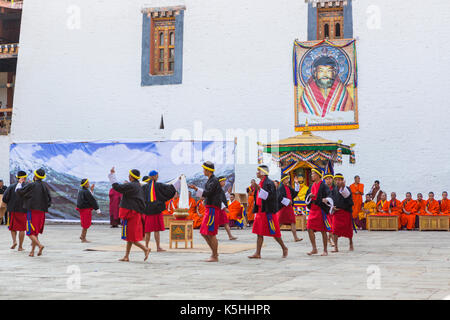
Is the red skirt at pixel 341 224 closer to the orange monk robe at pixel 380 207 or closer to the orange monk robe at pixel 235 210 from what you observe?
the orange monk robe at pixel 235 210

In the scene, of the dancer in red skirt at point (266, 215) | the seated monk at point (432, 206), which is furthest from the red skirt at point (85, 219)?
→ the seated monk at point (432, 206)

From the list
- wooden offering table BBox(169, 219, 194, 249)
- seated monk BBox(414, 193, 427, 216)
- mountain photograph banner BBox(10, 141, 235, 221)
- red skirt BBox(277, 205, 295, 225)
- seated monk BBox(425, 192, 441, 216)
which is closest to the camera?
wooden offering table BBox(169, 219, 194, 249)

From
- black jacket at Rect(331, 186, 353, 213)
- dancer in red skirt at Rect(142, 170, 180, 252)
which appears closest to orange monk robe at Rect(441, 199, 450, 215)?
black jacket at Rect(331, 186, 353, 213)

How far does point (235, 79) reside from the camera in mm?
19219

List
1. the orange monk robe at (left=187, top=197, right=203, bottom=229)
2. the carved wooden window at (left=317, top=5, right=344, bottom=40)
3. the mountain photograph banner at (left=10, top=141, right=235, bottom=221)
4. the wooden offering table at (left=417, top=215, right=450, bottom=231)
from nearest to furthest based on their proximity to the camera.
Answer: the wooden offering table at (left=417, top=215, right=450, bottom=231)
the orange monk robe at (left=187, top=197, right=203, bottom=229)
the mountain photograph banner at (left=10, top=141, right=235, bottom=221)
the carved wooden window at (left=317, top=5, right=344, bottom=40)

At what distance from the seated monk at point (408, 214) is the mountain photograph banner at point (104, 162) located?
464cm

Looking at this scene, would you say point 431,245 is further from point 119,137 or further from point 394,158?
point 119,137

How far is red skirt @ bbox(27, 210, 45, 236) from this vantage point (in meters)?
9.56

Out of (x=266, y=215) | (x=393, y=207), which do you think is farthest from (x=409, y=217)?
(x=266, y=215)

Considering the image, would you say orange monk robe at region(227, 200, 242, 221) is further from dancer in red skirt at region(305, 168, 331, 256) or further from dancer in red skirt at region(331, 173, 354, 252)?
dancer in red skirt at region(305, 168, 331, 256)

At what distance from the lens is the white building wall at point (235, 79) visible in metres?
17.5

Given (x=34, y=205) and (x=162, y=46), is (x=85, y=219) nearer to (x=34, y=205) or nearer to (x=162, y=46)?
(x=34, y=205)

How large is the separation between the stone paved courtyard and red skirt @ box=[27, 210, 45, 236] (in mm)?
398
